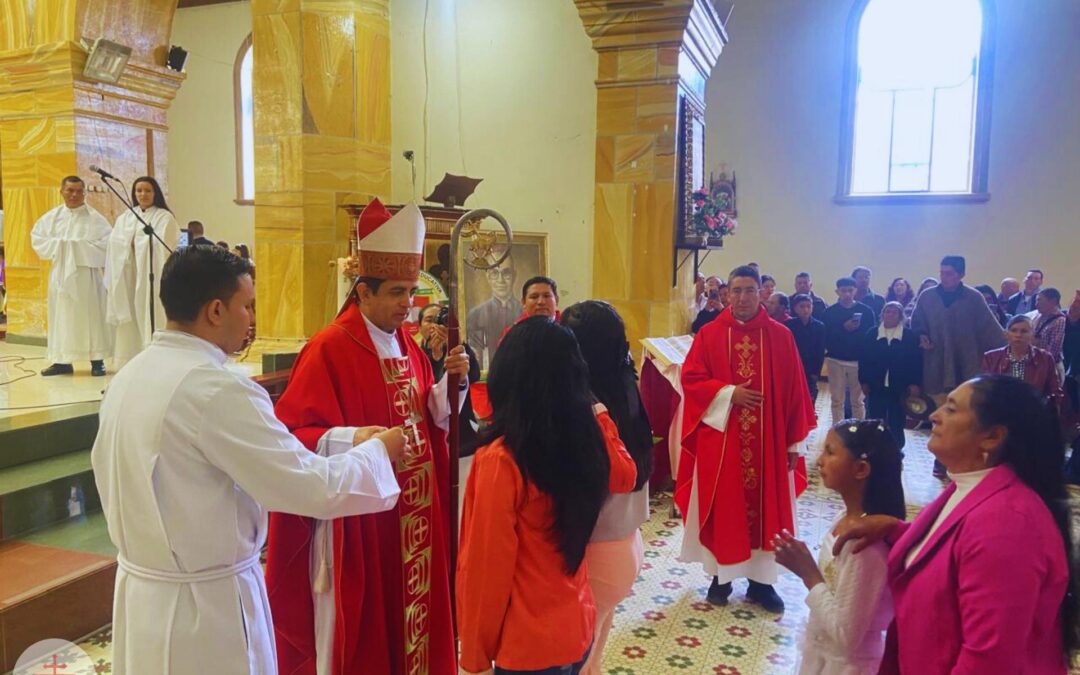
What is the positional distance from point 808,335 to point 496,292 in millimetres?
3021

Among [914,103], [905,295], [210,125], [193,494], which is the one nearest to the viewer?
[193,494]

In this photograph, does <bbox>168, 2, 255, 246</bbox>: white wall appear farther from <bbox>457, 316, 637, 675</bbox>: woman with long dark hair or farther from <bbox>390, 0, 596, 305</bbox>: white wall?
<bbox>457, 316, 637, 675</bbox>: woman with long dark hair

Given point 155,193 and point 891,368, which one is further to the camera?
point 891,368

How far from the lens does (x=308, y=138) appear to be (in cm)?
576

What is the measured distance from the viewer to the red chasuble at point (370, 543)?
7.03ft

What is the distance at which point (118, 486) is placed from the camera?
158 cm

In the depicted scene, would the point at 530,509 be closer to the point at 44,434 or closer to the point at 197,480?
the point at 197,480

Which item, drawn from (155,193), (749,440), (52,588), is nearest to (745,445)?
(749,440)

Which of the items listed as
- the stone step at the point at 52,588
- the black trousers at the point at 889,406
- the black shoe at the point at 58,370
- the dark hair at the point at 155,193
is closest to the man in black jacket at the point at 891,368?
the black trousers at the point at 889,406

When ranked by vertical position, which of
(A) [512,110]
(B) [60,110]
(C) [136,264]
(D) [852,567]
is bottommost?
(D) [852,567]

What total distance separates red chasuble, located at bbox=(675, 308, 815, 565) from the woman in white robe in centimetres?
477

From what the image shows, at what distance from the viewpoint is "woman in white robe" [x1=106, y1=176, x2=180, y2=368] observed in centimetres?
623

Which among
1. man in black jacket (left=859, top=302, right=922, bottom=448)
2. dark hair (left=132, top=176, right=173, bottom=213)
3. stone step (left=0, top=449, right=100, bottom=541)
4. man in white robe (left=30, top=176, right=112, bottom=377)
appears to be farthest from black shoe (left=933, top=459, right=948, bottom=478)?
man in white robe (left=30, top=176, right=112, bottom=377)

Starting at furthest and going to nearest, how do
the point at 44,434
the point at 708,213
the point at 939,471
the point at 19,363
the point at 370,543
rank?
1. the point at 19,363
2. the point at 939,471
3. the point at 708,213
4. the point at 44,434
5. the point at 370,543
